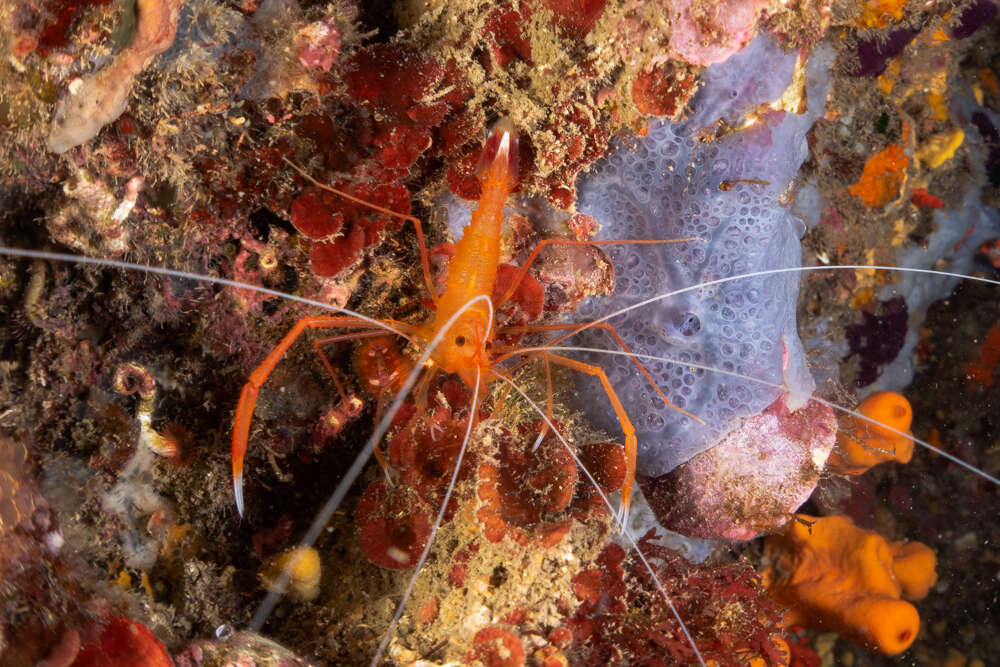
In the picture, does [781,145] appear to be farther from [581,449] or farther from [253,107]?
[253,107]

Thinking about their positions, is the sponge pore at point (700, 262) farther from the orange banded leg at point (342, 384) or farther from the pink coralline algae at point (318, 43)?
the pink coralline algae at point (318, 43)

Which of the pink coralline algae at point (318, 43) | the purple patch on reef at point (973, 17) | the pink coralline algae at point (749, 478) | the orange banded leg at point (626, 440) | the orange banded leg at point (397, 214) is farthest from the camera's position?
the purple patch on reef at point (973, 17)

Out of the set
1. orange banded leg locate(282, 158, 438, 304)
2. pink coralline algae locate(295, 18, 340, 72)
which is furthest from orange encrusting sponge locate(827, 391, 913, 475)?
pink coralline algae locate(295, 18, 340, 72)

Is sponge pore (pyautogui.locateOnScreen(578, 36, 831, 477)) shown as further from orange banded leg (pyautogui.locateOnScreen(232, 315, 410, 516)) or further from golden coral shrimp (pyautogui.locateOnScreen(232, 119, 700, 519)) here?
orange banded leg (pyautogui.locateOnScreen(232, 315, 410, 516))

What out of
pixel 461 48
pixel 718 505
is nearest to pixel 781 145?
pixel 461 48

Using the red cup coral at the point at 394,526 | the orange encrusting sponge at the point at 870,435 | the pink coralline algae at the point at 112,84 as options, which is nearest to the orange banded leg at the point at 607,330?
the red cup coral at the point at 394,526
